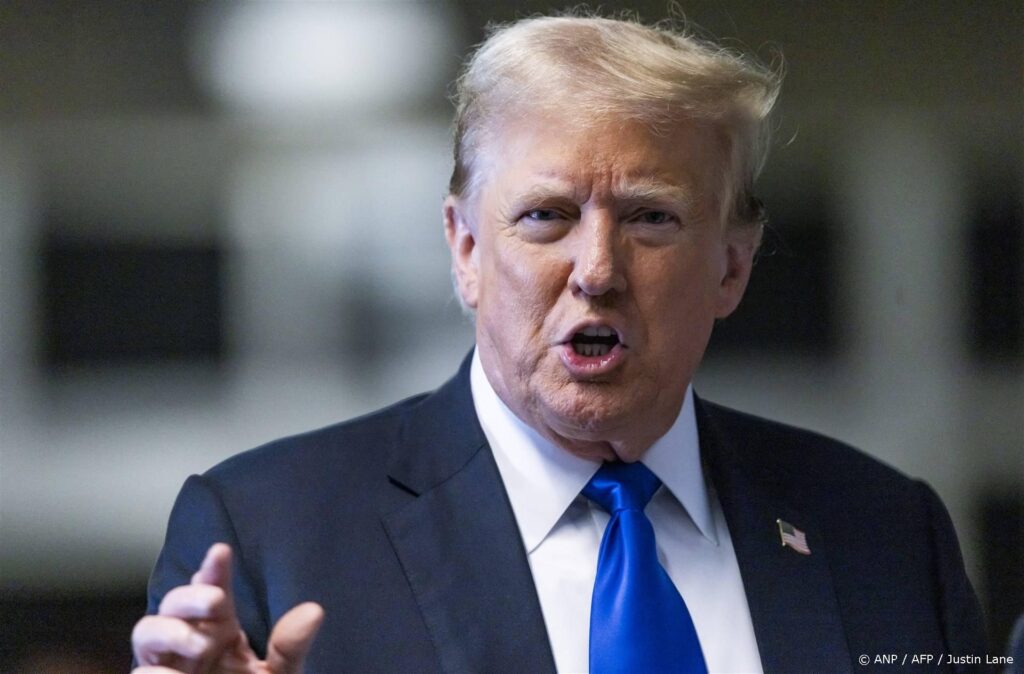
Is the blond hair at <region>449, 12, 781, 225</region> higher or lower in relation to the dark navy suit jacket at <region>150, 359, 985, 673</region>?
higher

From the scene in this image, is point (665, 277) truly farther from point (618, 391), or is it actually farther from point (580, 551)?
point (580, 551)

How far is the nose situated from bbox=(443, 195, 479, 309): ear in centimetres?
23

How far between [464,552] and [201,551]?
0.37m

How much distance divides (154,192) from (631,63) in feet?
8.21

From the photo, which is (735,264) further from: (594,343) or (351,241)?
(351,241)

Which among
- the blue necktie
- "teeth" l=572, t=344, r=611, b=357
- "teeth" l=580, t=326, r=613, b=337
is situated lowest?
the blue necktie

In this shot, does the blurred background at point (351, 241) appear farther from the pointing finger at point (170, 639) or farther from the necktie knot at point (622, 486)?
the pointing finger at point (170, 639)

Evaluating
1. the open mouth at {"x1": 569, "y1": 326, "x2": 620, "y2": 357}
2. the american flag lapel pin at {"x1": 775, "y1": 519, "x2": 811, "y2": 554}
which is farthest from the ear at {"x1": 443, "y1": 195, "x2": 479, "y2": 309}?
the american flag lapel pin at {"x1": 775, "y1": 519, "x2": 811, "y2": 554}

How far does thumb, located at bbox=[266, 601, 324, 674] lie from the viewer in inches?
59.4

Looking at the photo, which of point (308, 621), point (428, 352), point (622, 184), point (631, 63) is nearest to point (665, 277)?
point (622, 184)

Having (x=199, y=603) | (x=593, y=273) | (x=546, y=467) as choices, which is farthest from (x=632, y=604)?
(x=199, y=603)

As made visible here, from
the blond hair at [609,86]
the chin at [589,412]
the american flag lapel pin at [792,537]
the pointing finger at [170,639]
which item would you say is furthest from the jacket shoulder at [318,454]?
the american flag lapel pin at [792,537]

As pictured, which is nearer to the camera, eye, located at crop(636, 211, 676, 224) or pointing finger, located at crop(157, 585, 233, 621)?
pointing finger, located at crop(157, 585, 233, 621)

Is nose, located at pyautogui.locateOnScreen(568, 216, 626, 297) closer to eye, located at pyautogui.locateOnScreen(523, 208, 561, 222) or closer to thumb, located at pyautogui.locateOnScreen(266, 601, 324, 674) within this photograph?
eye, located at pyautogui.locateOnScreen(523, 208, 561, 222)
